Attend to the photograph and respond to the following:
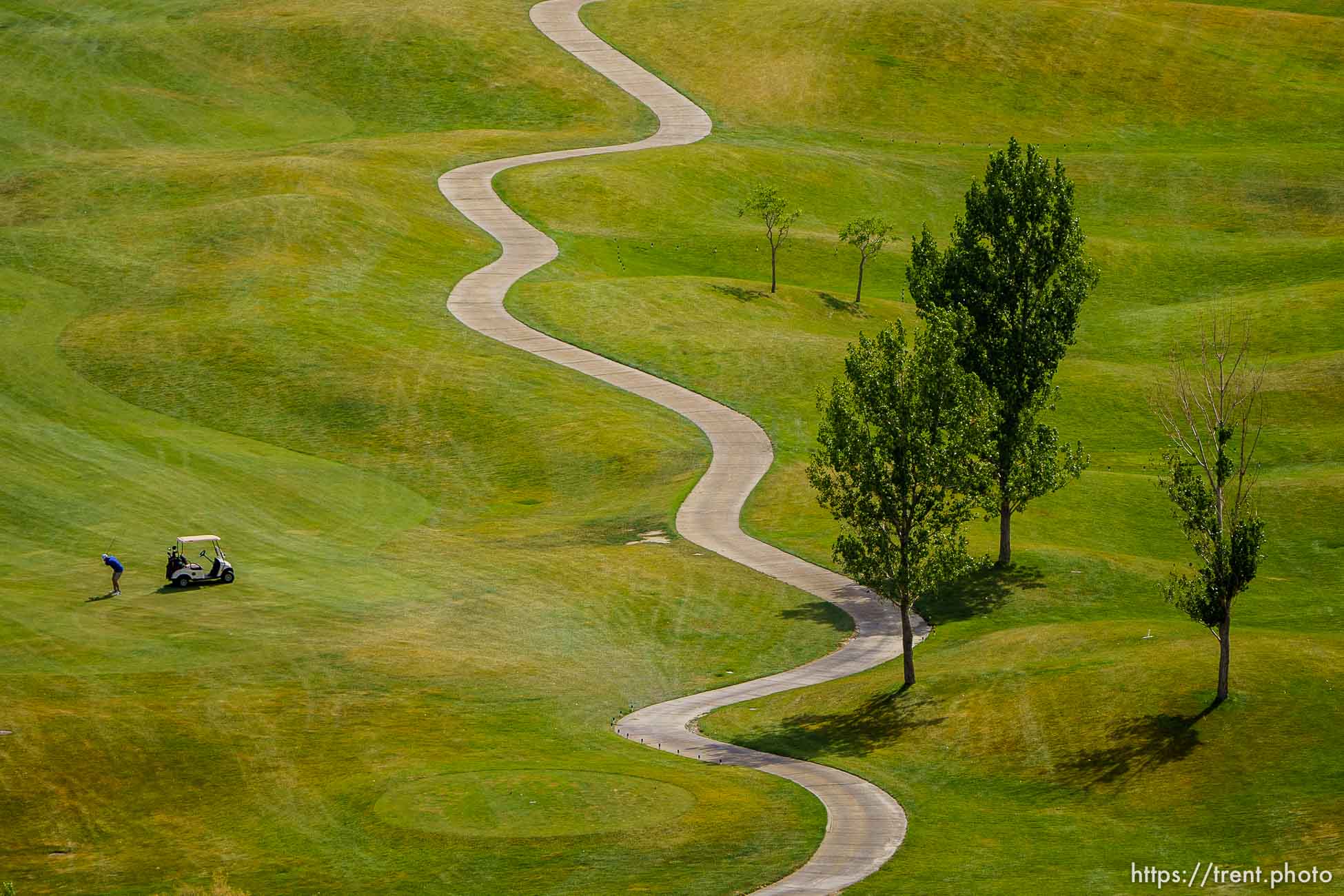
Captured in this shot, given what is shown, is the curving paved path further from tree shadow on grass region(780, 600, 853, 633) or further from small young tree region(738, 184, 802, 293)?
small young tree region(738, 184, 802, 293)

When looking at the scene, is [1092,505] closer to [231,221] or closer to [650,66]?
[231,221]

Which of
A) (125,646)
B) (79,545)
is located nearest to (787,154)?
(79,545)

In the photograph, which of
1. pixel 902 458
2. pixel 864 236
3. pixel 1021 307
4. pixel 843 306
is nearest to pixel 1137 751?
pixel 902 458

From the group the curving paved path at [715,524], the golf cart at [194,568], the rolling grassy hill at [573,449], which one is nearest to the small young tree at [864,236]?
the rolling grassy hill at [573,449]

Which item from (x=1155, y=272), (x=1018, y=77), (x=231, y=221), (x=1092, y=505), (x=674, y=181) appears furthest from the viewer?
(x=1018, y=77)

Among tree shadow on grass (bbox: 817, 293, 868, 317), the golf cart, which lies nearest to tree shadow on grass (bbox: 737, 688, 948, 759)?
the golf cart

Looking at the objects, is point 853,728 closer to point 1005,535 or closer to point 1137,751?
point 1137,751
